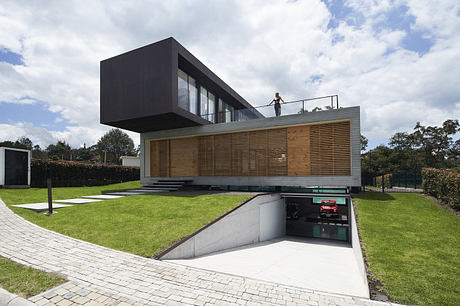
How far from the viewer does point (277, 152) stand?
14688 mm

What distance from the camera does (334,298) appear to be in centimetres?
397

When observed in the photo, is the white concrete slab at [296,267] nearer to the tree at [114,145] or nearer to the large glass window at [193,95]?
the large glass window at [193,95]

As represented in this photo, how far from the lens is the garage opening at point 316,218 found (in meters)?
16.4

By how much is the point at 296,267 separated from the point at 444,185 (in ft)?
27.8

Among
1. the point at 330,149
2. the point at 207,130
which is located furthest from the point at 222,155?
the point at 330,149

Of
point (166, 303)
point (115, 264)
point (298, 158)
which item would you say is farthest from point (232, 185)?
point (166, 303)

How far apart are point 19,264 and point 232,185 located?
12119 millimetres

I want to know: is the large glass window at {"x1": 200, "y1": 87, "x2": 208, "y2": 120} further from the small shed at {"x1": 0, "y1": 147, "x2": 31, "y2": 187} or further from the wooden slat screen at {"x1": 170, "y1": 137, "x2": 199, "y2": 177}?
the small shed at {"x1": 0, "y1": 147, "x2": 31, "y2": 187}

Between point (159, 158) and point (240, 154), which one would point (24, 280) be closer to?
point (240, 154)

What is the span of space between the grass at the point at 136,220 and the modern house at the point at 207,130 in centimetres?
Answer: 507

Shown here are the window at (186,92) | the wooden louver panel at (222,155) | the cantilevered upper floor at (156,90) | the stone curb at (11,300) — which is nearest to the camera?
the stone curb at (11,300)

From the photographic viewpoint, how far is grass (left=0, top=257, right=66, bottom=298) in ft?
12.6

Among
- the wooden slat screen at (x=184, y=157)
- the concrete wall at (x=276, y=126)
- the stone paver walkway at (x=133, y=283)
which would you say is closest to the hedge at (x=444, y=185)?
the concrete wall at (x=276, y=126)

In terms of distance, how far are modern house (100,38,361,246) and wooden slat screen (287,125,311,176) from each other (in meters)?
0.06
